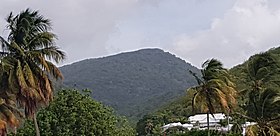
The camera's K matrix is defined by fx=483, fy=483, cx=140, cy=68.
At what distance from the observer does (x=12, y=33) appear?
17.3 m

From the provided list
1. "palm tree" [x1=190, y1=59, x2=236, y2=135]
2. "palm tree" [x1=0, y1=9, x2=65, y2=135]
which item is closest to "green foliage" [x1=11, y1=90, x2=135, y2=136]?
"palm tree" [x1=190, y1=59, x2=236, y2=135]

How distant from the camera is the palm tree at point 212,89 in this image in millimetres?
24094

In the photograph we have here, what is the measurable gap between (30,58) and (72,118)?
8.85 metres

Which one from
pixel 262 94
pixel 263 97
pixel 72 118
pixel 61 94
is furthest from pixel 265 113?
pixel 61 94

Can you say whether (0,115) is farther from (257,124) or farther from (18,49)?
(257,124)

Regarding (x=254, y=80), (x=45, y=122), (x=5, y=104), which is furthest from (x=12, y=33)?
(x=254, y=80)

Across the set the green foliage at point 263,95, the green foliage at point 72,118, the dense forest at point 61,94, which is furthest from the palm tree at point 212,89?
the green foliage at point 72,118

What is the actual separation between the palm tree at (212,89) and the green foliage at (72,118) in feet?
18.9

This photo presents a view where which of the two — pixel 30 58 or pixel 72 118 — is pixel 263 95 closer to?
pixel 72 118

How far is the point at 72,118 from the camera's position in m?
25.7

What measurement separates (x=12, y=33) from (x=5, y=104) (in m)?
3.26

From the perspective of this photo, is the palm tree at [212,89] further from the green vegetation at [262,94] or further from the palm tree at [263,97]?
the palm tree at [263,97]

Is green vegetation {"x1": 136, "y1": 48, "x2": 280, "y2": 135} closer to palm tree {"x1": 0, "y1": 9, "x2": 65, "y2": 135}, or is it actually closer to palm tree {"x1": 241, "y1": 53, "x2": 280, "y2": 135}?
palm tree {"x1": 241, "y1": 53, "x2": 280, "y2": 135}

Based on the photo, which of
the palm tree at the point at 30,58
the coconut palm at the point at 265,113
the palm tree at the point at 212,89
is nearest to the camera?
the palm tree at the point at 30,58
